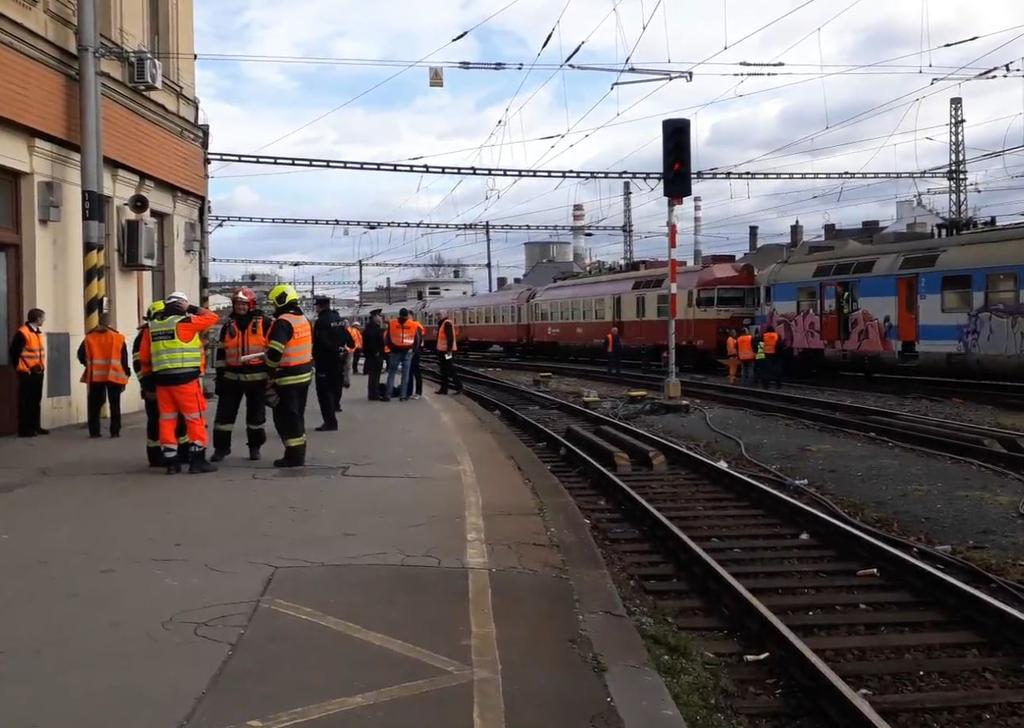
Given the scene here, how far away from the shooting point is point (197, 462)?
29.4 feet

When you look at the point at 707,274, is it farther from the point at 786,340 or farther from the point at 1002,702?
the point at 1002,702

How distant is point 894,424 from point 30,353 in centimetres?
1145

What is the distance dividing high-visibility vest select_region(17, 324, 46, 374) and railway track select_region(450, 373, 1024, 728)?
6075 mm

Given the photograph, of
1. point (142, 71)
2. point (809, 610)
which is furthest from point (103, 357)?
point (809, 610)

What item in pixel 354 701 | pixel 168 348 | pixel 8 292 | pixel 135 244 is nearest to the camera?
pixel 354 701

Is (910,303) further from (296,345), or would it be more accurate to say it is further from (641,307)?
(296,345)

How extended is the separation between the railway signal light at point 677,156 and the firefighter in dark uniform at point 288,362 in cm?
810

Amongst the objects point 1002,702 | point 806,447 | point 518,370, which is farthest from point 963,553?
point 518,370

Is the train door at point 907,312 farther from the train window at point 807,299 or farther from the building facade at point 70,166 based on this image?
the building facade at point 70,166

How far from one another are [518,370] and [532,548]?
26.1 m

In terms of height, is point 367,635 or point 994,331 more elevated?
point 994,331

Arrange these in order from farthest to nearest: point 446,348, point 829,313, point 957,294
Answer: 1. point 829,313
2. point 957,294
3. point 446,348

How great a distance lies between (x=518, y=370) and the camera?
32.9 meters

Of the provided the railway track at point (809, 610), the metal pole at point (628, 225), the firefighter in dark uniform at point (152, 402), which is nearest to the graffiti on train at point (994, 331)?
the railway track at point (809, 610)
